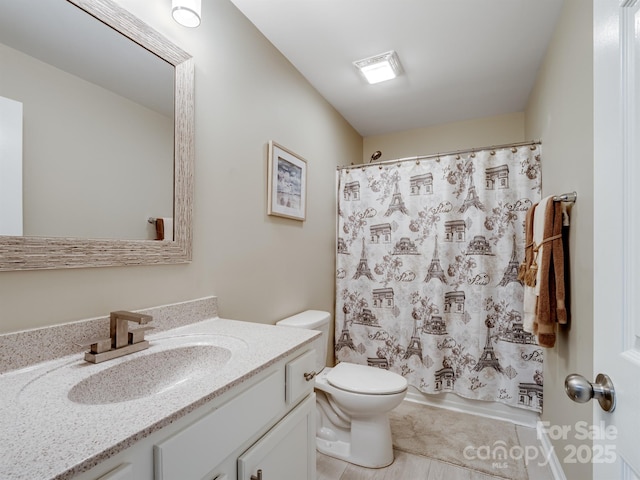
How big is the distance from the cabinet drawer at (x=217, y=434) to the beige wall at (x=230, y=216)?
1.91 ft

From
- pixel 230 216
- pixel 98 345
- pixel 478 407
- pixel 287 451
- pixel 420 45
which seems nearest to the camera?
pixel 98 345

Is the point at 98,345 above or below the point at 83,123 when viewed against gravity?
below

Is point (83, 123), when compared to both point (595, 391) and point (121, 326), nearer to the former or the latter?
point (121, 326)

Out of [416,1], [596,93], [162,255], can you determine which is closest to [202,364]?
[162,255]

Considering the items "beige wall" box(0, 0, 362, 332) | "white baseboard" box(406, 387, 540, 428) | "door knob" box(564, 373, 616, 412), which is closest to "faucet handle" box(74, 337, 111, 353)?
"beige wall" box(0, 0, 362, 332)

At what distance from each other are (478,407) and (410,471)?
2.79ft

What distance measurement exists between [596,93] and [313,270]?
1863 millimetres

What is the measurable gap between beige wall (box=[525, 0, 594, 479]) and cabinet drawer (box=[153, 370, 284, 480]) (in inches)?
46.4

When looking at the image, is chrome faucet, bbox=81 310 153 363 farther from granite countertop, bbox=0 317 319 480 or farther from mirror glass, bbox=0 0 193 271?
mirror glass, bbox=0 0 193 271

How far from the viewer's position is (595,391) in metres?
0.56

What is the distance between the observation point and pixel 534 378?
198 cm

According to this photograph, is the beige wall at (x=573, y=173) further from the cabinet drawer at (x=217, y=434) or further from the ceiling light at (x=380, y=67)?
the cabinet drawer at (x=217, y=434)

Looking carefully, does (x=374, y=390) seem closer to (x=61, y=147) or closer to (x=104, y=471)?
(x=104, y=471)

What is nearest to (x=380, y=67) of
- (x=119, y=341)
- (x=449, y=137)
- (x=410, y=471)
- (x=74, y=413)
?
(x=449, y=137)
